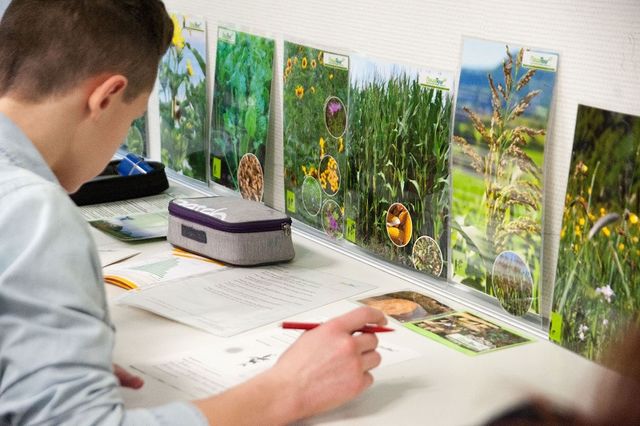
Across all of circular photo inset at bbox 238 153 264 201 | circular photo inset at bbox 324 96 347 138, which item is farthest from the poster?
circular photo inset at bbox 238 153 264 201

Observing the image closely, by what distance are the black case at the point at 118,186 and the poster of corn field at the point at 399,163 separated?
59cm

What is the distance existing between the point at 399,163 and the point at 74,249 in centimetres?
82

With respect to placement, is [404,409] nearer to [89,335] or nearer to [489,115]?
[89,335]

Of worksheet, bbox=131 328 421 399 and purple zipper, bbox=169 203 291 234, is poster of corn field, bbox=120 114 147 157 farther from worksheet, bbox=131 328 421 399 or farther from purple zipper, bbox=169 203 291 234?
worksheet, bbox=131 328 421 399

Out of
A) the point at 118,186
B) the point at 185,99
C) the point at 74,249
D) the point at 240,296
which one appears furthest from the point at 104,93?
the point at 185,99

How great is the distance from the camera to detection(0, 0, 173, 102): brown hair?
1144 millimetres

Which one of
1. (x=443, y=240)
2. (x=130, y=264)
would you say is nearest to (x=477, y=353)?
(x=443, y=240)

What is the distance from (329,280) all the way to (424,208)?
8.6 inches

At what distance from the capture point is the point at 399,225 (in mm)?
1682

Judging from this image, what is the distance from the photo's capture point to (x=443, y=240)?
5.20ft

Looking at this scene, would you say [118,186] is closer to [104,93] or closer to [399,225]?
[399,225]

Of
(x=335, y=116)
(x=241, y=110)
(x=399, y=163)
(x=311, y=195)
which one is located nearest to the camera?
(x=399, y=163)

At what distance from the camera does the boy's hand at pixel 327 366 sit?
109 cm

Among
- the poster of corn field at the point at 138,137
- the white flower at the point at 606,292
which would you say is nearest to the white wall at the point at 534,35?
the white flower at the point at 606,292
